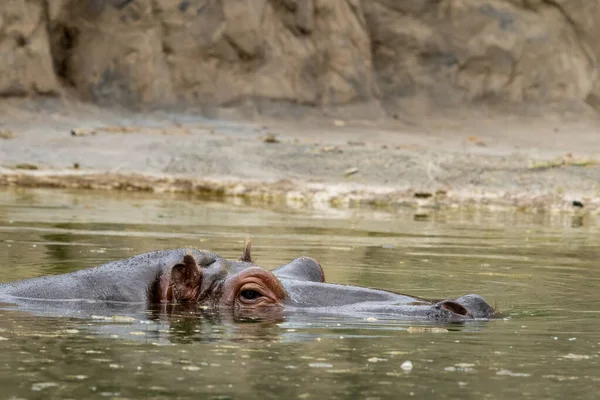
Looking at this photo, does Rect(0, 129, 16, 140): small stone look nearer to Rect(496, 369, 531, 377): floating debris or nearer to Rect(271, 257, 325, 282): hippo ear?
Rect(271, 257, 325, 282): hippo ear

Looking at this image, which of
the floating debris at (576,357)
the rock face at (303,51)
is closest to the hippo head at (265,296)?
the floating debris at (576,357)

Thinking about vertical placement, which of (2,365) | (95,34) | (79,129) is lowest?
(2,365)

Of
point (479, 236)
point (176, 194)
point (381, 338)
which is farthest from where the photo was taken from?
point (176, 194)

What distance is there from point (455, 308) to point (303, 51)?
1988cm

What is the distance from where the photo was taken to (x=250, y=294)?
6.72 m

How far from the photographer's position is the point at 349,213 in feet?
52.5

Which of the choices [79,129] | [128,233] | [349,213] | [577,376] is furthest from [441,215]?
[577,376]

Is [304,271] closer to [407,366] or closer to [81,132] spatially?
[407,366]

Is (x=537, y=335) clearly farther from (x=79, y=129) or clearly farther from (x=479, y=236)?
(x=79, y=129)

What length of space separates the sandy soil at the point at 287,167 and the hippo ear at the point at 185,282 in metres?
11.1

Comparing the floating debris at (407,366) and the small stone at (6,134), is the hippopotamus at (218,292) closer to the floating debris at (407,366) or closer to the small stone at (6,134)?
the floating debris at (407,366)

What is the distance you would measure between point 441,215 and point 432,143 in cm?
662

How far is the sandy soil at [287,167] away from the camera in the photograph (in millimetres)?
18297

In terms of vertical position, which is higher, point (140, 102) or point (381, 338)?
A: point (140, 102)
